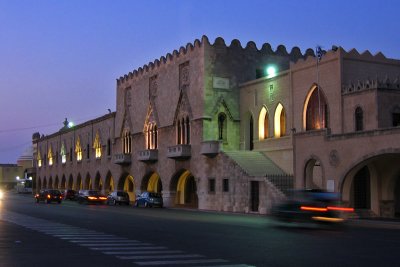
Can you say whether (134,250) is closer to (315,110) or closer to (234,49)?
(315,110)

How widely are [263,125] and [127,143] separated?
21.9 m

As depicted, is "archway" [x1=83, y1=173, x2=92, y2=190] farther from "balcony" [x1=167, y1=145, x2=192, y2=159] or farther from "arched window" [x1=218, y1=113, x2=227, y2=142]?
"arched window" [x1=218, y1=113, x2=227, y2=142]

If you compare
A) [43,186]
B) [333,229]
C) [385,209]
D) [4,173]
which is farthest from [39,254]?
[4,173]

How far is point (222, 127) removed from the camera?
1993 inches

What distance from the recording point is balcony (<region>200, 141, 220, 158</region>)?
4719 cm

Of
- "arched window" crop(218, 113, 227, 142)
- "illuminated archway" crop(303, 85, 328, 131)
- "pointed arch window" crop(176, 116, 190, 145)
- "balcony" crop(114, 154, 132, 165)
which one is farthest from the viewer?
"balcony" crop(114, 154, 132, 165)

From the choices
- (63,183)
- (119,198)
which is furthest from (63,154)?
(119,198)

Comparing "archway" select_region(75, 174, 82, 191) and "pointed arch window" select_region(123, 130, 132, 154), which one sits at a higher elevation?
"pointed arch window" select_region(123, 130, 132, 154)

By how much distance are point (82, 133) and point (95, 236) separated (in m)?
63.0

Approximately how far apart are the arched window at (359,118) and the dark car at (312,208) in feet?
44.8

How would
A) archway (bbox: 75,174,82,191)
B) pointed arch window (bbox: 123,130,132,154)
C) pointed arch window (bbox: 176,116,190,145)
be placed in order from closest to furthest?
1. pointed arch window (bbox: 176,116,190,145)
2. pointed arch window (bbox: 123,130,132,154)
3. archway (bbox: 75,174,82,191)

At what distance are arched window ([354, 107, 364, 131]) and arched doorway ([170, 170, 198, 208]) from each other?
20.2m

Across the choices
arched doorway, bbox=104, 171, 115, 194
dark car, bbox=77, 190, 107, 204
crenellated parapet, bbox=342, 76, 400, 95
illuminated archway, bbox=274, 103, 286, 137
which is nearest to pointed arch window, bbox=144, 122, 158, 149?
dark car, bbox=77, 190, 107, 204

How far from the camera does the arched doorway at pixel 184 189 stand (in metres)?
54.4
